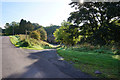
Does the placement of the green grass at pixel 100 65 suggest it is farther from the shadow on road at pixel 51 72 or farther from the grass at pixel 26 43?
the grass at pixel 26 43

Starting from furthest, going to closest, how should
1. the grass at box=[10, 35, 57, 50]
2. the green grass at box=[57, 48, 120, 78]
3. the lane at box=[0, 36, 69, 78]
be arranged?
the grass at box=[10, 35, 57, 50] < the green grass at box=[57, 48, 120, 78] < the lane at box=[0, 36, 69, 78]

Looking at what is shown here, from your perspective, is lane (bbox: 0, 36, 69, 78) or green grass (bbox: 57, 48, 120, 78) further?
green grass (bbox: 57, 48, 120, 78)

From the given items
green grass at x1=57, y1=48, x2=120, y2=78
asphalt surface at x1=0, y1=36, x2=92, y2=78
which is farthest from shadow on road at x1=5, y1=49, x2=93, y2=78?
green grass at x1=57, y1=48, x2=120, y2=78

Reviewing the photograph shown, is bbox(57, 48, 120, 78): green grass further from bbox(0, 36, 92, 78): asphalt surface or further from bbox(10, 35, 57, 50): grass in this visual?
bbox(10, 35, 57, 50): grass

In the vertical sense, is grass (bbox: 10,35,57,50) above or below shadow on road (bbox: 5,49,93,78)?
above

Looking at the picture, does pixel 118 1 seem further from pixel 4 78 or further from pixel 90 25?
pixel 4 78

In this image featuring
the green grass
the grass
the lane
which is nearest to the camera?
the lane

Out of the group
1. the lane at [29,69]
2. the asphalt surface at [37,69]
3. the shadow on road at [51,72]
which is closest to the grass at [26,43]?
the asphalt surface at [37,69]

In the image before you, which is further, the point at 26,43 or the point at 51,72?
the point at 26,43

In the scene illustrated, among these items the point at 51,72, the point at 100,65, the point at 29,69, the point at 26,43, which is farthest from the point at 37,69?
the point at 26,43

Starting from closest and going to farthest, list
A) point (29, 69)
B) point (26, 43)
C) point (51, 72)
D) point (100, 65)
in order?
point (51, 72)
point (29, 69)
point (100, 65)
point (26, 43)

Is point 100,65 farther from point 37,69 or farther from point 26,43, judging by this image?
point 26,43

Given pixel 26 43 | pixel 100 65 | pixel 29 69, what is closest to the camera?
pixel 29 69

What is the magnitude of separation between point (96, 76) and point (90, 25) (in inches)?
306
